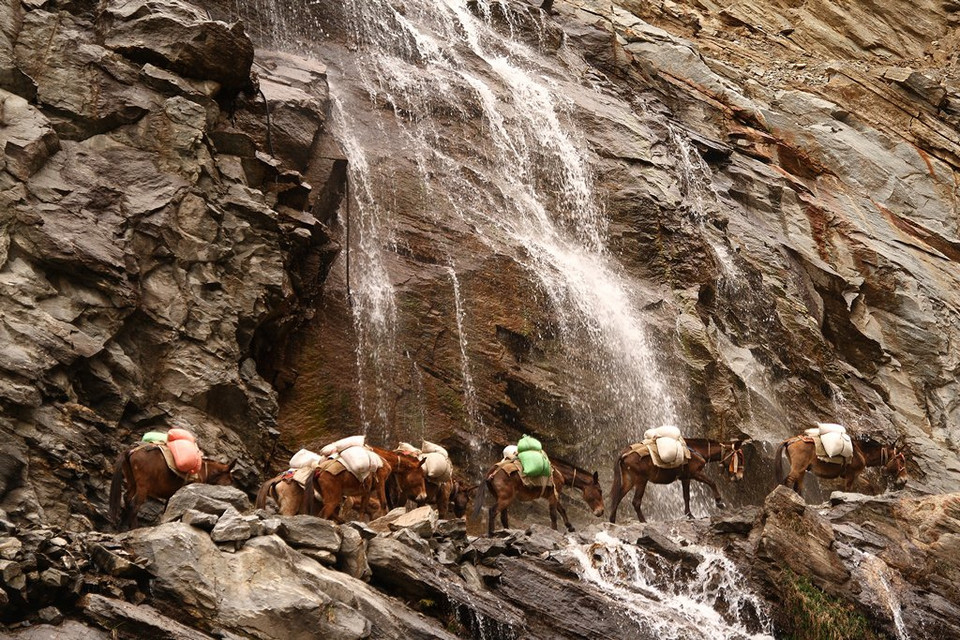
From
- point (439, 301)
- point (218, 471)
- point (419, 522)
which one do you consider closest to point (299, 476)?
point (218, 471)

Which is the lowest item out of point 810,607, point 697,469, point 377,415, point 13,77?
point 377,415

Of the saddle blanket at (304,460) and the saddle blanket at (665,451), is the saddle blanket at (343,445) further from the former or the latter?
the saddle blanket at (665,451)

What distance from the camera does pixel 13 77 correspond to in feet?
55.3

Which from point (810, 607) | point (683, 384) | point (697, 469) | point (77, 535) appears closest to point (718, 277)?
point (683, 384)

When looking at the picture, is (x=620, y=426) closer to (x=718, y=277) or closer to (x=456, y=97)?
(x=718, y=277)

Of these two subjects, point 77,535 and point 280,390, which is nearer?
point 77,535

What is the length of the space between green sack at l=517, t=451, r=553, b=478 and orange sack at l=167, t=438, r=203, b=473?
5.05 meters

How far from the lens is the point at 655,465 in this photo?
17.8 metres

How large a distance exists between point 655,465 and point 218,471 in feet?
23.0

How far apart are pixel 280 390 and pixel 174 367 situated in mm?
2839

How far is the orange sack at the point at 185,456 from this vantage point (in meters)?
13.9

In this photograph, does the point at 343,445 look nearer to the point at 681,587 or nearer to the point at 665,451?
the point at 681,587

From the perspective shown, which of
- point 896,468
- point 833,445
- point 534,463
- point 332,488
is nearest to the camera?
point 332,488

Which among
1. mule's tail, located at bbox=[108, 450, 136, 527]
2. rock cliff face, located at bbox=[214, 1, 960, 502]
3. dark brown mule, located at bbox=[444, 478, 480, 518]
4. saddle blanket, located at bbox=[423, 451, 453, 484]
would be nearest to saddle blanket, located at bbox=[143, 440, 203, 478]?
mule's tail, located at bbox=[108, 450, 136, 527]
